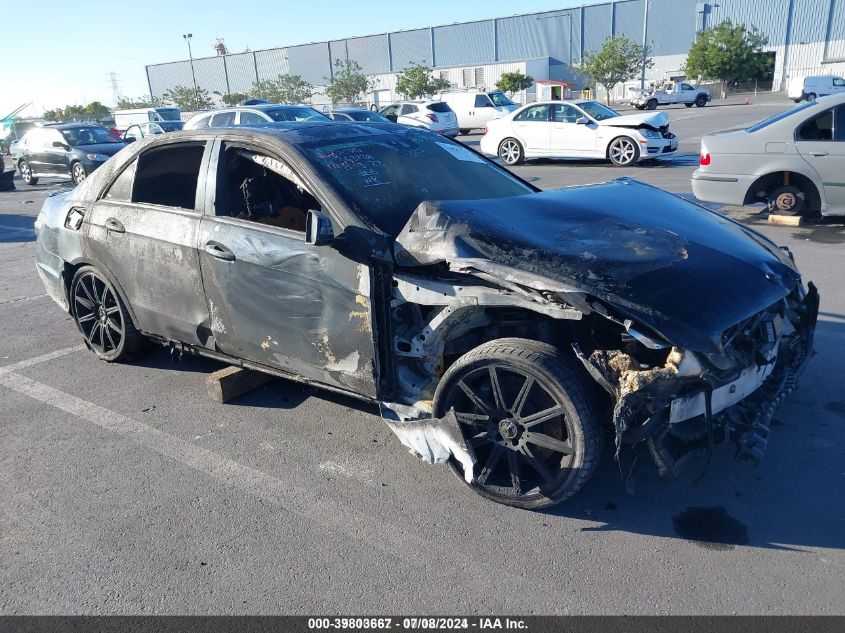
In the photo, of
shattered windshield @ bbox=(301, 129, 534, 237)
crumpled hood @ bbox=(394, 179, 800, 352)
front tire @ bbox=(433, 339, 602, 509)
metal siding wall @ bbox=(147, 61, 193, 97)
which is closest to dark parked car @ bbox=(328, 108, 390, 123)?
shattered windshield @ bbox=(301, 129, 534, 237)

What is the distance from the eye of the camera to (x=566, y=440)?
3.12 meters

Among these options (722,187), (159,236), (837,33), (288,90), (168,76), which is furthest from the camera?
(168,76)

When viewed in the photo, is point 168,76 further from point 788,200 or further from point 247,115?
point 788,200

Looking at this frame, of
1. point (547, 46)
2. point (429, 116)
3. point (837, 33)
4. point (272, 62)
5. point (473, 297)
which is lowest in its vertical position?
point (429, 116)

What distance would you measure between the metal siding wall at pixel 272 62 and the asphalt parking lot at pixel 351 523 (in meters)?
83.4

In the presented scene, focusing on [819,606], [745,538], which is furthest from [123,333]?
[819,606]

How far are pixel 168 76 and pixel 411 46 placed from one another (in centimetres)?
3543

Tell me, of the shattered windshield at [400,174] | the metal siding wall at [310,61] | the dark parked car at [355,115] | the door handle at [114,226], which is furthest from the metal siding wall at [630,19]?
the door handle at [114,226]

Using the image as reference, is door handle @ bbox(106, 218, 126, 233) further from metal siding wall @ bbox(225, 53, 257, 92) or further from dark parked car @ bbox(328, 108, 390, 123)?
metal siding wall @ bbox(225, 53, 257, 92)

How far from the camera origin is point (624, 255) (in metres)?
3.18

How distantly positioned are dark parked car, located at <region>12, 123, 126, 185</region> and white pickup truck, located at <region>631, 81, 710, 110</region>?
122 feet

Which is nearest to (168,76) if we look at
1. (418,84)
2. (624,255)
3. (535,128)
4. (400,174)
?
(418,84)

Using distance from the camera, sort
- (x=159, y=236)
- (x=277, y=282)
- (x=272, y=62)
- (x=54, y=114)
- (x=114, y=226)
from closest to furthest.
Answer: (x=277, y=282) → (x=159, y=236) → (x=114, y=226) → (x=54, y=114) → (x=272, y=62)

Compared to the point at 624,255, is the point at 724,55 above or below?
above
